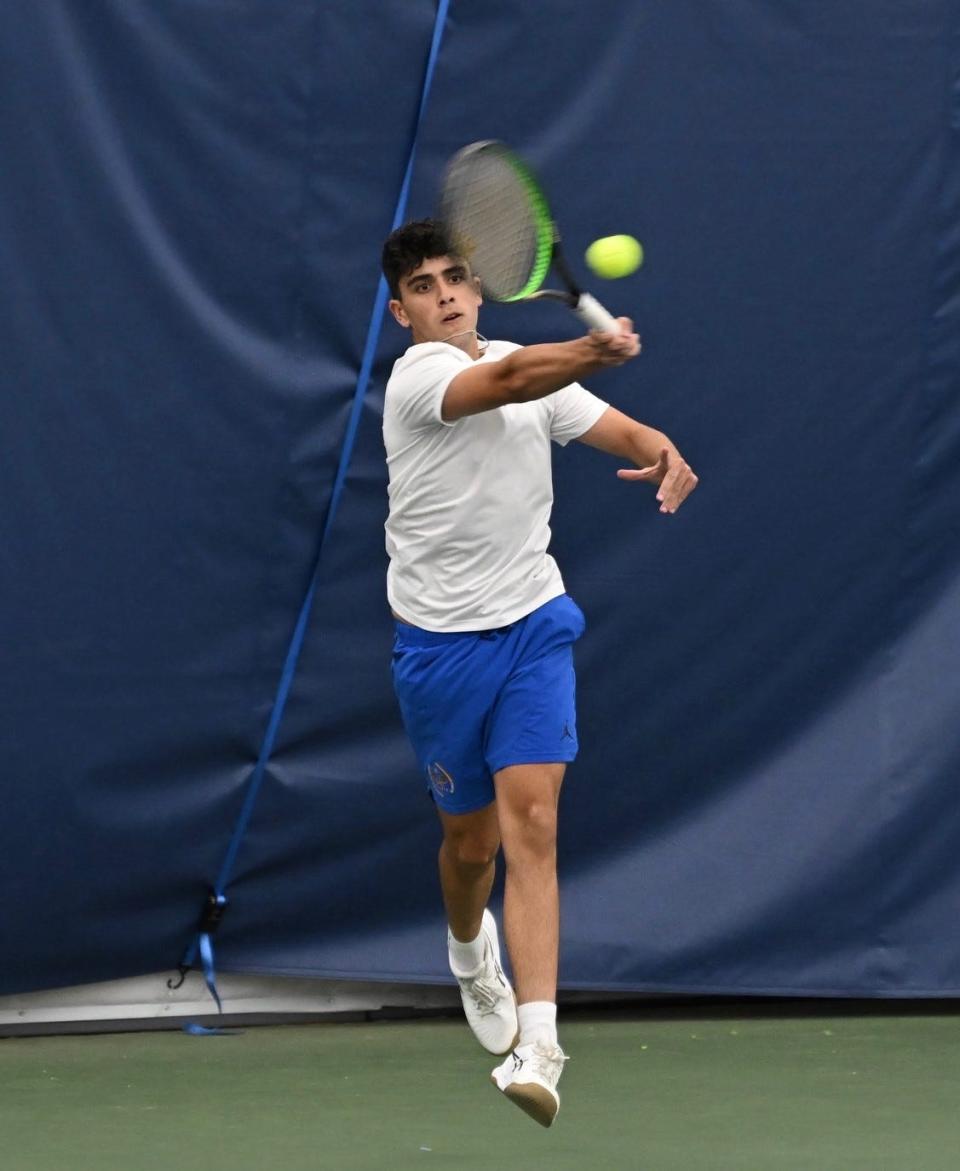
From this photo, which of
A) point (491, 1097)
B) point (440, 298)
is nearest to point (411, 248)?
point (440, 298)

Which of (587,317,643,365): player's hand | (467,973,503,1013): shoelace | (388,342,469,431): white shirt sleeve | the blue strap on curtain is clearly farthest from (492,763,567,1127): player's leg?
the blue strap on curtain

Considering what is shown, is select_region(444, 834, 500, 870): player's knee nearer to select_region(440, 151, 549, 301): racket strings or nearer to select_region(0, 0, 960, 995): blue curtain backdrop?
select_region(0, 0, 960, 995): blue curtain backdrop

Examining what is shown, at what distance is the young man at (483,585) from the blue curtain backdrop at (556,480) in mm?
841

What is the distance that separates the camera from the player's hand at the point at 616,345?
3311mm

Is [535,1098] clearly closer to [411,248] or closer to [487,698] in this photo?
[487,698]

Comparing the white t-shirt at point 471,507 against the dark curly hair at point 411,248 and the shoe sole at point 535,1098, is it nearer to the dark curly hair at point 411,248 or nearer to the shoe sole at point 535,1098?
the dark curly hair at point 411,248

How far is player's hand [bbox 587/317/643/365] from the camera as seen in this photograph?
3311mm

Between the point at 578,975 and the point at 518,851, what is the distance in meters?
1.39

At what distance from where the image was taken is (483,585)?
393cm

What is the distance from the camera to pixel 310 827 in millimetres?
4996

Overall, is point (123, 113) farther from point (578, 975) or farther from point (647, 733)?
point (578, 975)

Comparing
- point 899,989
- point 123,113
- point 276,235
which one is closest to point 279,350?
point 276,235

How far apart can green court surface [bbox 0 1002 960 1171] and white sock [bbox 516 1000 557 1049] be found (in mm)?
225

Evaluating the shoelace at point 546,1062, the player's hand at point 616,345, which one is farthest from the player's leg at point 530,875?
the player's hand at point 616,345
